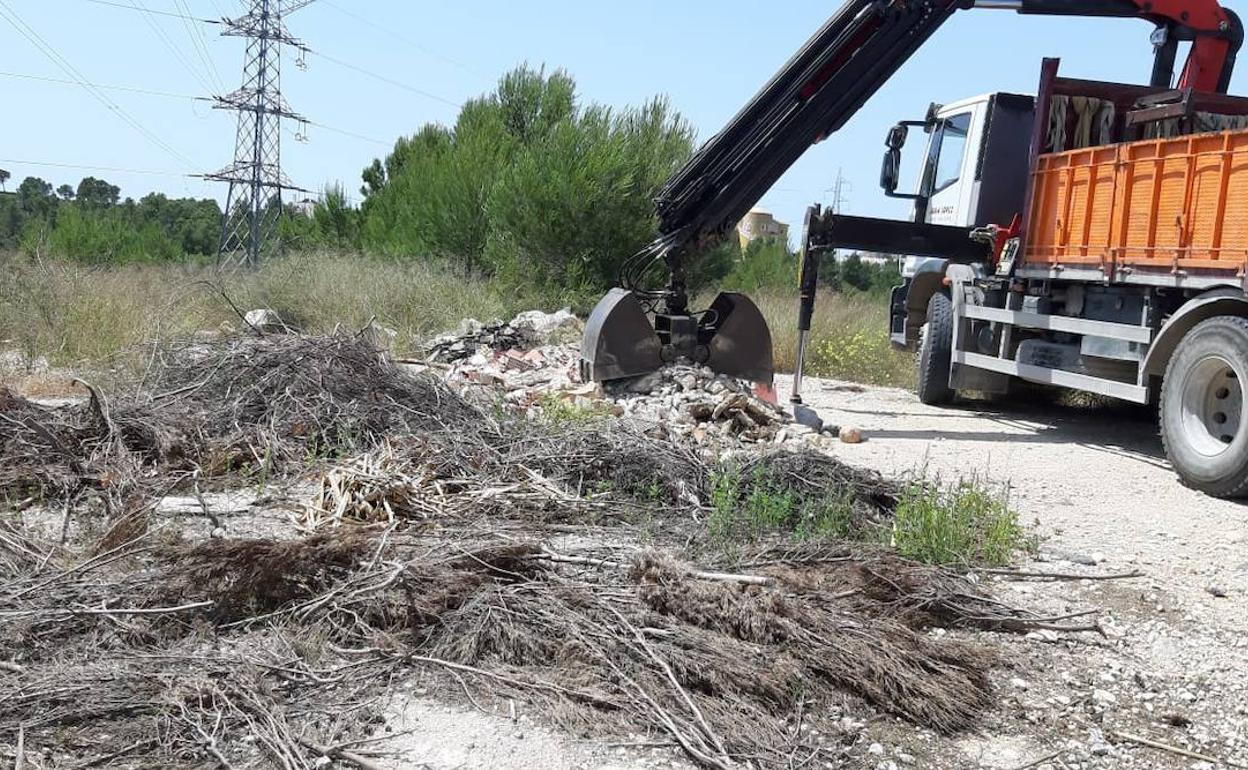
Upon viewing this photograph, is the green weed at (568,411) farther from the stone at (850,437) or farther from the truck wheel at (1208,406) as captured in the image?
the truck wheel at (1208,406)

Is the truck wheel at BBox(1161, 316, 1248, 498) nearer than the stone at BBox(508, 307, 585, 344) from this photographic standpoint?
Yes

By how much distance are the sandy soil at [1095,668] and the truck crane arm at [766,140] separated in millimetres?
2409

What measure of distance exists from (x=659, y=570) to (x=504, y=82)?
2025cm

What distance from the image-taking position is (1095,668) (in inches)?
160

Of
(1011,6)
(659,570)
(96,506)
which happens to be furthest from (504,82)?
(659,570)

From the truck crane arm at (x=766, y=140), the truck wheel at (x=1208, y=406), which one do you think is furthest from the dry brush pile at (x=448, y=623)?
the truck crane arm at (x=766, y=140)

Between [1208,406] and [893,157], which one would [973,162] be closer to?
[893,157]

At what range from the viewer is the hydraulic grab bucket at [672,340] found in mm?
9508

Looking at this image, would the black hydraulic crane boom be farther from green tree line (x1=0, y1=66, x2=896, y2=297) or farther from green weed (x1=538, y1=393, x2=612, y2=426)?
green tree line (x1=0, y1=66, x2=896, y2=297)

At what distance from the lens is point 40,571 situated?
14.3 ft

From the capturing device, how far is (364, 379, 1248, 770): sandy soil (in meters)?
3.29

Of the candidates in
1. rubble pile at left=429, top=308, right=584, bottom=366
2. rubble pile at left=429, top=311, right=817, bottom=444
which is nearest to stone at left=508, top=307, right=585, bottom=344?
rubble pile at left=429, top=308, right=584, bottom=366

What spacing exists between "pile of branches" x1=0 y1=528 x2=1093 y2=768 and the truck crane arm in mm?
5360

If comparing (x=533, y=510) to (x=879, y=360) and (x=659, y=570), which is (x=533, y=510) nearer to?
(x=659, y=570)
